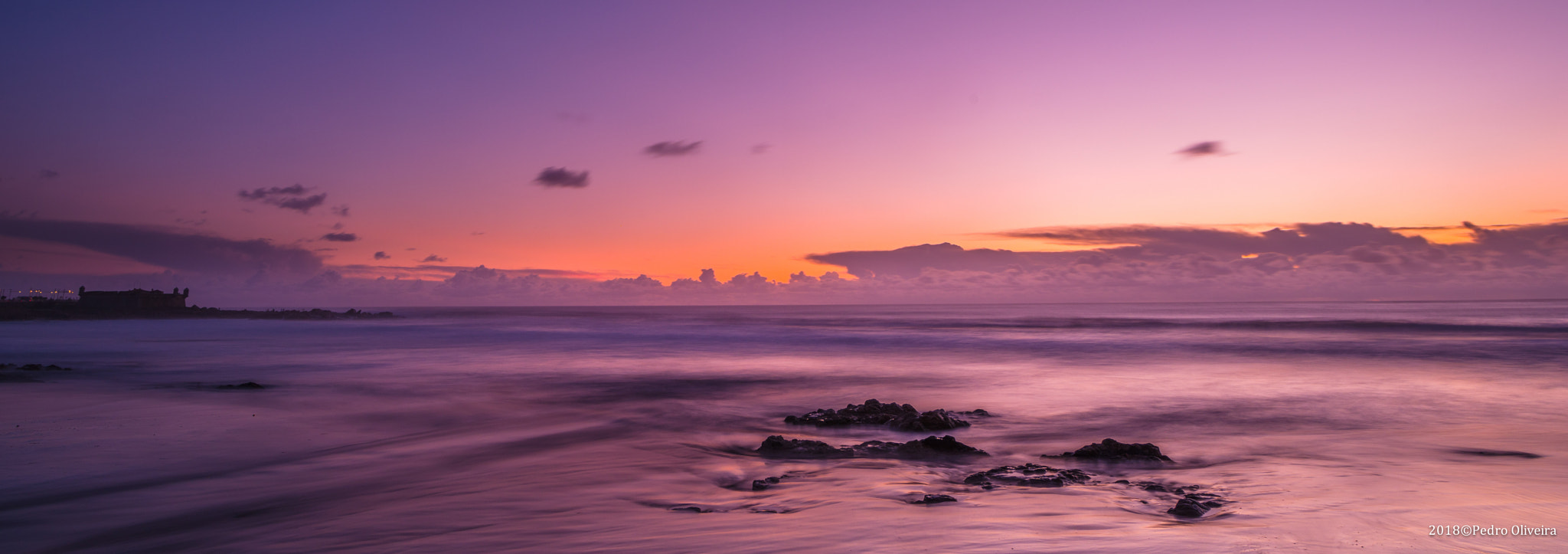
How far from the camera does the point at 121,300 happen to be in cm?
9712

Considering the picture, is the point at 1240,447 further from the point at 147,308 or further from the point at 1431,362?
the point at 147,308

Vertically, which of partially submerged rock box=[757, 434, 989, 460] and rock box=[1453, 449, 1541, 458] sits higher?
partially submerged rock box=[757, 434, 989, 460]

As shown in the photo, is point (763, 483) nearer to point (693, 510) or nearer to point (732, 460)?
point (693, 510)

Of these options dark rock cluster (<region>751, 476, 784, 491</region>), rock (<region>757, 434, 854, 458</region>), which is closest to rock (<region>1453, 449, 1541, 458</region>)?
rock (<region>757, 434, 854, 458</region>)

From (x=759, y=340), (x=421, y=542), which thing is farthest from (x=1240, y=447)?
(x=759, y=340)

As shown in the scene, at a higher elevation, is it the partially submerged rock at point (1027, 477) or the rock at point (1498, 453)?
the partially submerged rock at point (1027, 477)

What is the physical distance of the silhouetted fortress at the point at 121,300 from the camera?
95750mm

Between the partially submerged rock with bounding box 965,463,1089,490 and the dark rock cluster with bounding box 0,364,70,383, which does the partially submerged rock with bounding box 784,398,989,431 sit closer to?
the partially submerged rock with bounding box 965,463,1089,490

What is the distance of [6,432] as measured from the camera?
489 inches

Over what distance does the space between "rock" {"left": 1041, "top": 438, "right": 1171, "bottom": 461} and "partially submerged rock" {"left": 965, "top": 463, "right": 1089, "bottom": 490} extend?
37.3 inches

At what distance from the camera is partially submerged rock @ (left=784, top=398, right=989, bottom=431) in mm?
13109

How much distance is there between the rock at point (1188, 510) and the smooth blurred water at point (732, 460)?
0.12m

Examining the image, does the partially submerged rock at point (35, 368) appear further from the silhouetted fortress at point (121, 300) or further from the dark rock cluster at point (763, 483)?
the silhouetted fortress at point (121, 300)

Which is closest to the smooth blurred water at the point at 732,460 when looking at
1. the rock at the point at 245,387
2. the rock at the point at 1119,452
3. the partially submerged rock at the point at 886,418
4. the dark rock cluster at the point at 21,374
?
the rock at the point at 1119,452
